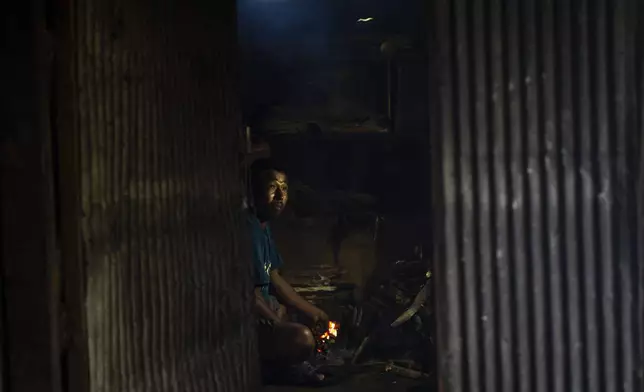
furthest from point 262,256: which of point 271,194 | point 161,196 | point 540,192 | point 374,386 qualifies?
point 540,192

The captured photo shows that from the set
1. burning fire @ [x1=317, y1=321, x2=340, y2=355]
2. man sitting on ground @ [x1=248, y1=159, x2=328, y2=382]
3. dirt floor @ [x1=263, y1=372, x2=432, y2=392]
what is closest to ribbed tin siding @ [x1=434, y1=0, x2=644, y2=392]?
dirt floor @ [x1=263, y1=372, x2=432, y2=392]

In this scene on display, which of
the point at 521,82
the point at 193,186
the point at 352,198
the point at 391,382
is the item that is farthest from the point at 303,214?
the point at 521,82

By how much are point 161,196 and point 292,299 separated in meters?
2.43

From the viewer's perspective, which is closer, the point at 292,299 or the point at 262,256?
the point at 262,256

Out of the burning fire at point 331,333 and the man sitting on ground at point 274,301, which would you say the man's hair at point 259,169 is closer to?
the man sitting on ground at point 274,301

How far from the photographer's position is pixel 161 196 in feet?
11.4

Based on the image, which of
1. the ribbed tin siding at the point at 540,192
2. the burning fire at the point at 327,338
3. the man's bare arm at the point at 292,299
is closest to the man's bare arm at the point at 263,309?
the man's bare arm at the point at 292,299

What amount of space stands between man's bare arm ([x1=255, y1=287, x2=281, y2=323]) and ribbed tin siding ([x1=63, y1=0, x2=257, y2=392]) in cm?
77

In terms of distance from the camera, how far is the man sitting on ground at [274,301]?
536 cm

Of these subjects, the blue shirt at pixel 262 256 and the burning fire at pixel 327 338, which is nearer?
the blue shirt at pixel 262 256

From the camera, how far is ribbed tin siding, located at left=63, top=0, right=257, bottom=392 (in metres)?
2.90

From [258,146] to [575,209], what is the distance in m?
3.59

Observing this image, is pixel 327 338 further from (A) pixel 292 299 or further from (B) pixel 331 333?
(A) pixel 292 299

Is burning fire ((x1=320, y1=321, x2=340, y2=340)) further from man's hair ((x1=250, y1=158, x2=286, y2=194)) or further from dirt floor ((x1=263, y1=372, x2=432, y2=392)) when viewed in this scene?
man's hair ((x1=250, y1=158, x2=286, y2=194))
